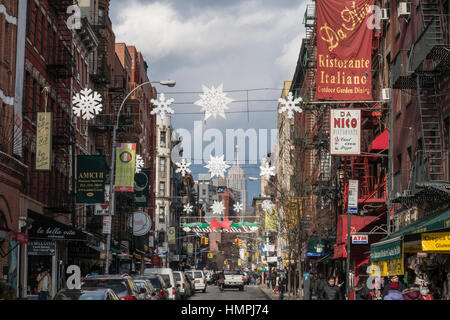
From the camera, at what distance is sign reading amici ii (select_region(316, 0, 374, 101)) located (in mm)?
29219

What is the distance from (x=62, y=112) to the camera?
39.3 metres

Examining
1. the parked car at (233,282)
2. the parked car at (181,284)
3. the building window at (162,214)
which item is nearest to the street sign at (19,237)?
the parked car at (181,284)

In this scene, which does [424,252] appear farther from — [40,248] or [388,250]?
[40,248]

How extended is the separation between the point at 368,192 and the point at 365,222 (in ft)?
8.82

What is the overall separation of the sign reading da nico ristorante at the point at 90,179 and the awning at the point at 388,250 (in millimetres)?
15314


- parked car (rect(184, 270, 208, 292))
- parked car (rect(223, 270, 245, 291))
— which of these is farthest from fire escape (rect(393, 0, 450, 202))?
parked car (rect(223, 270, 245, 291))

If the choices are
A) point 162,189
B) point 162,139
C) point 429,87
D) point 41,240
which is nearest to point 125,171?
point 41,240

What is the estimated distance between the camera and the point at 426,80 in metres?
24.0

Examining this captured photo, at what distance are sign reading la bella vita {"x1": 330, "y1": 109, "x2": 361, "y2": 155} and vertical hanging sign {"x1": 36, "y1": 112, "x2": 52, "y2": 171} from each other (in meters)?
A: 10.9

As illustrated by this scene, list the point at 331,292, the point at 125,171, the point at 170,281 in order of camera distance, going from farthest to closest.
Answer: the point at 125,171 < the point at 170,281 < the point at 331,292

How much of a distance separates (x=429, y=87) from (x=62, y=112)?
829 inches

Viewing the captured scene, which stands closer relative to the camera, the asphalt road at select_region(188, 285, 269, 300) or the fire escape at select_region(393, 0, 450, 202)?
the fire escape at select_region(393, 0, 450, 202)

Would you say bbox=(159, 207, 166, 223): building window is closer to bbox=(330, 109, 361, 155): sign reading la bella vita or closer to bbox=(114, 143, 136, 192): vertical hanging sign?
bbox=(114, 143, 136, 192): vertical hanging sign
